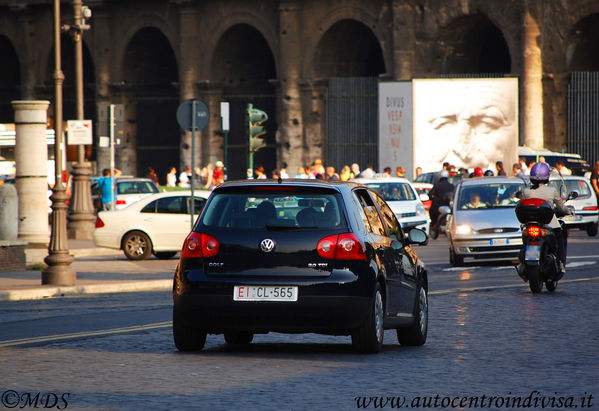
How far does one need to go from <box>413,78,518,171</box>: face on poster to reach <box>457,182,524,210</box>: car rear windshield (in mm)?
14775

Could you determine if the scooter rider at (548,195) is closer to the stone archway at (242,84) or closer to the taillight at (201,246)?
the taillight at (201,246)

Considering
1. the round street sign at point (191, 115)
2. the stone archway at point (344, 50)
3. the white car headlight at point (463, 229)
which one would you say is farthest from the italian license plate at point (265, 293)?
the stone archway at point (344, 50)

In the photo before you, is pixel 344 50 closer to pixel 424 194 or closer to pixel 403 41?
pixel 403 41

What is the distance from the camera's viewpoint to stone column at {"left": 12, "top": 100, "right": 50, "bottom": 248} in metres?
22.5

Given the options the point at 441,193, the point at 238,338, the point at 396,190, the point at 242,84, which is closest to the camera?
the point at 238,338

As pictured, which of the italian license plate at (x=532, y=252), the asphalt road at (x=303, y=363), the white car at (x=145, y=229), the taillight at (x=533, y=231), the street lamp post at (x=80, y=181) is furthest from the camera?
the street lamp post at (x=80, y=181)

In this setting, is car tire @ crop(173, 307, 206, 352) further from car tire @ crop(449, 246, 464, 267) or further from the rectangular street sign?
the rectangular street sign

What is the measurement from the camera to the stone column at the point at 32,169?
22.5 metres

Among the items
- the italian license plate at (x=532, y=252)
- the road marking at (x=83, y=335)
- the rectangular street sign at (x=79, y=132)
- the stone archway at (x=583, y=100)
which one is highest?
the stone archway at (x=583, y=100)

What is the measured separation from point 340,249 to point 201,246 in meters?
1.03

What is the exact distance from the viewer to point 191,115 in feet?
76.0

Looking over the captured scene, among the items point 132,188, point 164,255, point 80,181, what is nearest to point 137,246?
point 164,255

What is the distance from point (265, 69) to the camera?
5519 centimetres

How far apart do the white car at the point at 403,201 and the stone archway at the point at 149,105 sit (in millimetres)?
25046
